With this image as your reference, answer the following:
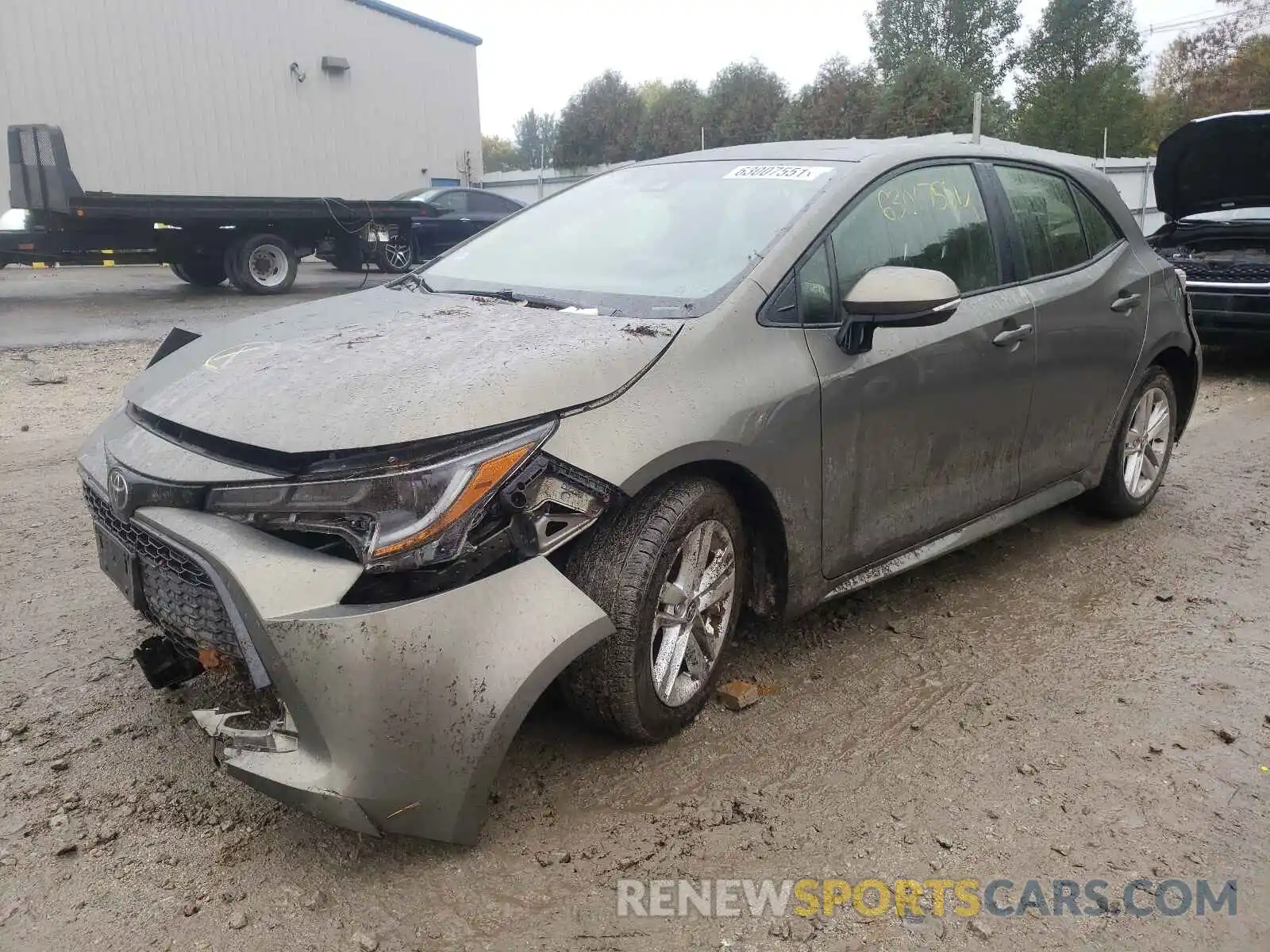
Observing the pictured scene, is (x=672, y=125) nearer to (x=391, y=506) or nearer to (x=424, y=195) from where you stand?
(x=424, y=195)

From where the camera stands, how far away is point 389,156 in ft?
82.6

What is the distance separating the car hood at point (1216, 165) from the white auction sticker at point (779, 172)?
619cm

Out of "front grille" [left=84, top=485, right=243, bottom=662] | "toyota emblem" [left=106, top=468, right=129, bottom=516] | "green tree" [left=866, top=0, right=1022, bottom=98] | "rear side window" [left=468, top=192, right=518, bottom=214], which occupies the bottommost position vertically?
"front grille" [left=84, top=485, right=243, bottom=662]

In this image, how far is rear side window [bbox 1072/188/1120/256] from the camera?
4297 mm

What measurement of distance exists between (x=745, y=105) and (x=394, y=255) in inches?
986

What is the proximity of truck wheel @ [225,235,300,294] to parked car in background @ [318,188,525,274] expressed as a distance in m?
1.34

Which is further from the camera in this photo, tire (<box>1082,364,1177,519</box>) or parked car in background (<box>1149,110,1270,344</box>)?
parked car in background (<box>1149,110,1270,344</box>)

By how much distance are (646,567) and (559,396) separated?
1.61 feet

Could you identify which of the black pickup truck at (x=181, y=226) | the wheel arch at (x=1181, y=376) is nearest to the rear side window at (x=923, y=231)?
the wheel arch at (x=1181, y=376)

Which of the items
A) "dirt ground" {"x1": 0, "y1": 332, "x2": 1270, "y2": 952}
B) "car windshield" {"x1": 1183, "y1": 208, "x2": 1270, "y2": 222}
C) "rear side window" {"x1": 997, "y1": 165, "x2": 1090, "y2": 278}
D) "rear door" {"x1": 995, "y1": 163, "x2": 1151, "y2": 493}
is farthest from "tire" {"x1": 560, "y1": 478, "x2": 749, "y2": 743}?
"car windshield" {"x1": 1183, "y1": 208, "x2": 1270, "y2": 222}

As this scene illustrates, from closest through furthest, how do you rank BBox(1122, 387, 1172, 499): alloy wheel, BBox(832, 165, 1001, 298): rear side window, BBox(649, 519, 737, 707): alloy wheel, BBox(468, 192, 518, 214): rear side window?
BBox(649, 519, 737, 707): alloy wheel, BBox(832, 165, 1001, 298): rear side window, BBox(1122, 387, 1172, 499): alloy wheel, BBox(468, 192, 518, 214): rear side window

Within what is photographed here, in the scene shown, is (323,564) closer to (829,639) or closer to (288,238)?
(829,639)

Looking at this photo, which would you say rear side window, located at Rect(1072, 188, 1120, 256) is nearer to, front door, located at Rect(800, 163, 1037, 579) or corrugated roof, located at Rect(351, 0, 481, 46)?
front door, located at Rect(800, 163, 1037, 579)

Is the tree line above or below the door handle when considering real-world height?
above
